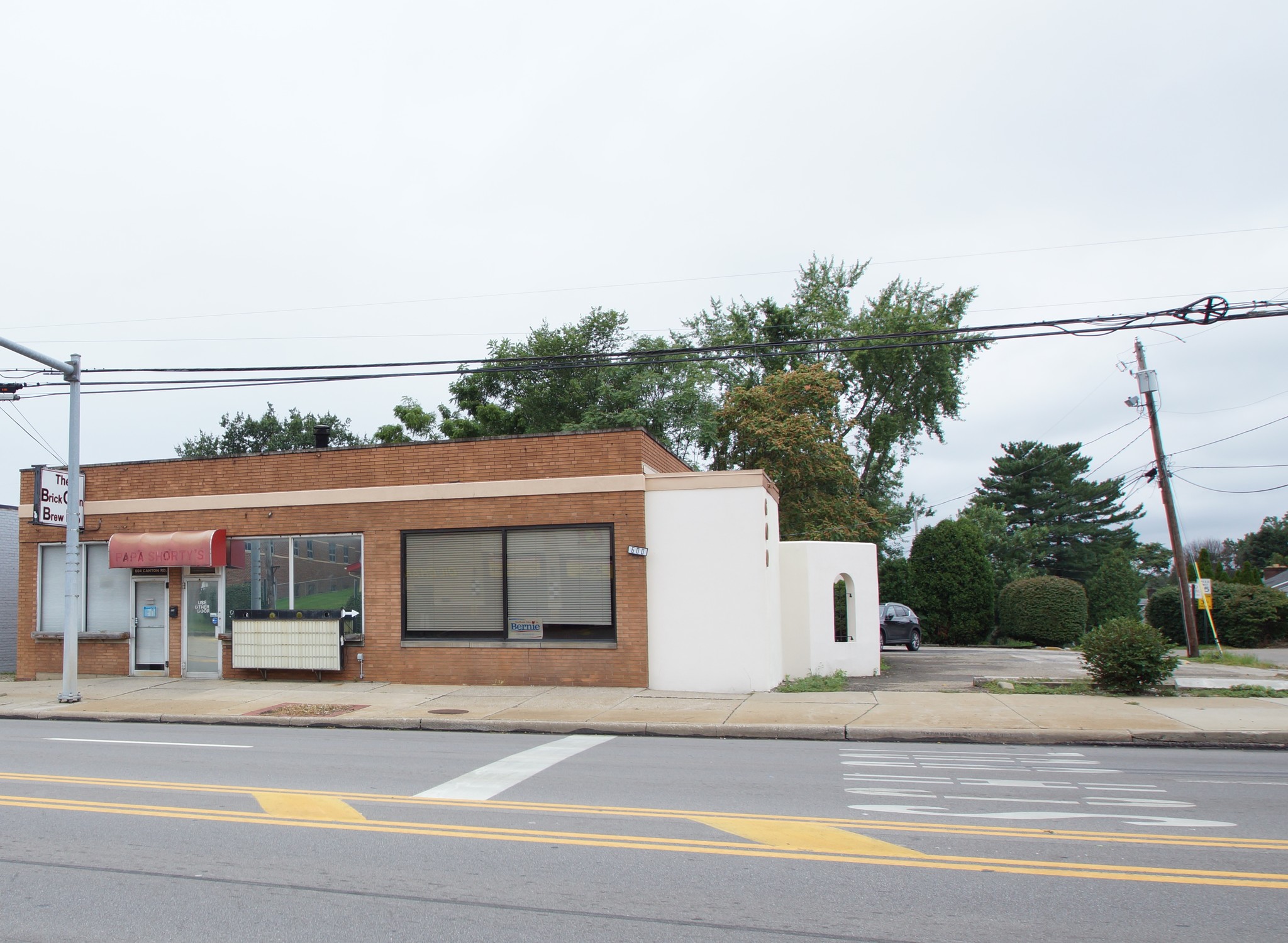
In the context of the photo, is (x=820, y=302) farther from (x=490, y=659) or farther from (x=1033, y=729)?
(x=1033, y=729)

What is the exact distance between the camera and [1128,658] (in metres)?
14.5

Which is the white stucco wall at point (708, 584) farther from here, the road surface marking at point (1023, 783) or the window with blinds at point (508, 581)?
the road surface marking at point (1023, 783)

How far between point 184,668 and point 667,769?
41.6ft

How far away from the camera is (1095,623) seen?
4038cm

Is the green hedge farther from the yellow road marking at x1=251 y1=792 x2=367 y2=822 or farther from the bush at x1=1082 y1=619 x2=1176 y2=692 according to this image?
the yellow road marking at x1=251 y1=792 x2=367 y2=822

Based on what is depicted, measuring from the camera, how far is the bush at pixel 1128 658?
14.5 m

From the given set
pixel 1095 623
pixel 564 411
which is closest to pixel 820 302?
pixel 564 411

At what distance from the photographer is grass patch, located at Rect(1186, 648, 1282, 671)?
2365 centimetres

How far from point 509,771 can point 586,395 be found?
110 ft

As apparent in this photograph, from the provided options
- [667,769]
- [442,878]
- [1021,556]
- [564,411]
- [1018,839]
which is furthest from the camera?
[1021,556]

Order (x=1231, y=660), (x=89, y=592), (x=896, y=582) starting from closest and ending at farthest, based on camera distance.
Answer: (x=89, y=592)
(x=1231, y=660)
(x=896, y=582)

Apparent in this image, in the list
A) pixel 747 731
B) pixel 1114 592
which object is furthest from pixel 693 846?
pixel 1114 592

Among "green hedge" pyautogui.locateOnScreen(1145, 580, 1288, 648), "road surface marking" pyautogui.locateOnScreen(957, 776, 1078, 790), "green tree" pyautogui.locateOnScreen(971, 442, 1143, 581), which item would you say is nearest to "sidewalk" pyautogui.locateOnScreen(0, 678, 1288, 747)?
"road surface marking" pyautogui.locateOnScreen(957, 776, 1078, 790)

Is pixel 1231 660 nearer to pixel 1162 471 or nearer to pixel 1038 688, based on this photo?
pixel 1162 471
